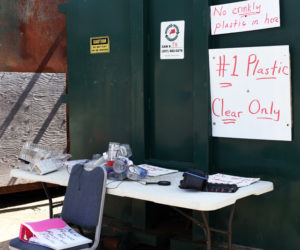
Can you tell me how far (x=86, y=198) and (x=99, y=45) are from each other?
1.62 metres

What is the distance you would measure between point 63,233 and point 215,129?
4.37ft

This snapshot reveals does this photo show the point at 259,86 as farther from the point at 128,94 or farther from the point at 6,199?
the point at 6,199

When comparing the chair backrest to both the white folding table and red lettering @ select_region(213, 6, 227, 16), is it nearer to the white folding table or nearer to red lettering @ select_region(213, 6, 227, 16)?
the white folding table

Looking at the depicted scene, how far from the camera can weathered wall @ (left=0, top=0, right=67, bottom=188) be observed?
200 inches

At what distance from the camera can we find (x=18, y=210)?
5.17m

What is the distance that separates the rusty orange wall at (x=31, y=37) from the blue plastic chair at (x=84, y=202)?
2623 mm

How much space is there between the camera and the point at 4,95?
509cm

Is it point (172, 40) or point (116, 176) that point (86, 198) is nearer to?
point (116, 176)

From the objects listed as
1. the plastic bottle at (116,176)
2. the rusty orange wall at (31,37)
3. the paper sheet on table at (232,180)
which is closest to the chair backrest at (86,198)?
the plastic bottle at (116,176)

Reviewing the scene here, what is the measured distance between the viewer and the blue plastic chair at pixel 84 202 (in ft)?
8.92

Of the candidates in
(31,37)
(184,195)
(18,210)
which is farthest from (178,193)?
(31,37)

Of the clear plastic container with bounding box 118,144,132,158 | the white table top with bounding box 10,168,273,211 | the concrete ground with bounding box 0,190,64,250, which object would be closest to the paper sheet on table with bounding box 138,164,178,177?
the white table top with bounding box 10,168,273,211

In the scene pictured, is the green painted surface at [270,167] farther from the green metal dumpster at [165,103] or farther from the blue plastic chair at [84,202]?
the blue plastic chair at [84,202]

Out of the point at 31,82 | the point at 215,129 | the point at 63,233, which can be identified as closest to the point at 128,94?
the point at 215,129
